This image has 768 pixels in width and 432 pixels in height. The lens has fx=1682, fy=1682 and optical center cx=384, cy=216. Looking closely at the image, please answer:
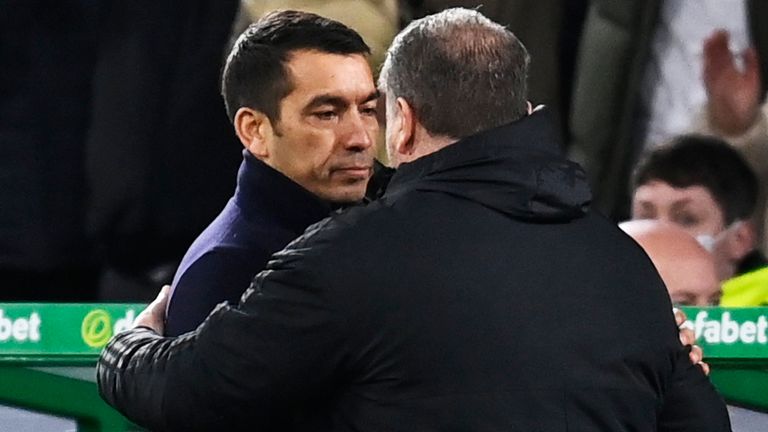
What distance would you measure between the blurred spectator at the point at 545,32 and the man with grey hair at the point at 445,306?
5.62ft

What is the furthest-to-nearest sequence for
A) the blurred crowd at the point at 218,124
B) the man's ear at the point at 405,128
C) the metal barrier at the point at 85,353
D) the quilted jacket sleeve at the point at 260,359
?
the blurred crowd at the point at 218,124, the metal barrier at the point at 85,353, the man's ear at the point at 405,128, the quilted jacket sleeve at the point at 260,359

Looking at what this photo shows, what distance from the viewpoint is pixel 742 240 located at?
3732mm

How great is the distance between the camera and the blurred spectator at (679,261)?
367 cm

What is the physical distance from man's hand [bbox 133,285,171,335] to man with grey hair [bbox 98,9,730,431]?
0.50ft

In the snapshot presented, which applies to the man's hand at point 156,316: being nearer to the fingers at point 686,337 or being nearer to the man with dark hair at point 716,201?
the fingers at point 686,337

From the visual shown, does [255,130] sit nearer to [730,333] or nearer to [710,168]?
[730,333]

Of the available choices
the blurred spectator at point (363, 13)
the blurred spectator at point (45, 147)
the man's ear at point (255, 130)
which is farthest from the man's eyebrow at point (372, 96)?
the blurred spectator at point (45, 147)

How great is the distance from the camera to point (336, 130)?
2.25m

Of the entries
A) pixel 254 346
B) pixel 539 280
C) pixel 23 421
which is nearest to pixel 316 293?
pixel 254 346

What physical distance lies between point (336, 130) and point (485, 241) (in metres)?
0.47

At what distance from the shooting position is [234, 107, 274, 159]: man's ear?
7.36ft

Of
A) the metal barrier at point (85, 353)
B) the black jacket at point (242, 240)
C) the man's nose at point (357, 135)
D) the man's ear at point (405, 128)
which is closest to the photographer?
the man's ear at point (405, 128)

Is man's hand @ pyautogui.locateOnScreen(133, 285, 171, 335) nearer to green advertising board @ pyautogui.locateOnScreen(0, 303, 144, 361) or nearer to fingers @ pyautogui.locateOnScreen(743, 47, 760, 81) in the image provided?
green advertising board @ pyautogui.locateOnScreen(0, 303, 144, 361)

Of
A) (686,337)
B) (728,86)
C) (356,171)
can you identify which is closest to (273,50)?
(356,171)
